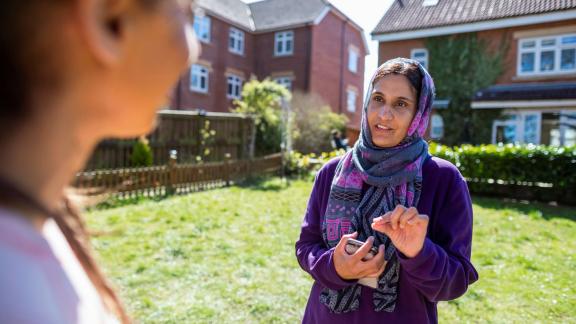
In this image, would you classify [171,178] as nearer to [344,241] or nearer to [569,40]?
[344,241]

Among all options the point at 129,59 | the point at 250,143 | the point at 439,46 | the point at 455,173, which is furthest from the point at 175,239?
the point at 439,46

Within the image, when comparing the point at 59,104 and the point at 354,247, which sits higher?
the point at 59,104

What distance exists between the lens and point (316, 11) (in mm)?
27703

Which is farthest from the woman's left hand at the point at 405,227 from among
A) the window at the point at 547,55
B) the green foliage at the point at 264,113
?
the window at the point at 547,55

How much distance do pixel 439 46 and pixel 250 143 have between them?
1136 centimetres

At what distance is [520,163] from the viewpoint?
38.3 feet

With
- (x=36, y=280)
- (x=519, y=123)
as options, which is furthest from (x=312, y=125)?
(x=36, y=280)

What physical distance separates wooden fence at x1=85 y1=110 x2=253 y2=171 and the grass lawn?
3.43 m

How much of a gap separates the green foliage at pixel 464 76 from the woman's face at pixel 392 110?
64.4 feet

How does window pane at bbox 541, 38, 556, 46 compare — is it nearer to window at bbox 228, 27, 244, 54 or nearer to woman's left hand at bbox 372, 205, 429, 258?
window at bbox 228, 27, 244, 54

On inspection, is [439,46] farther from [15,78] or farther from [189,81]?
[15,78]

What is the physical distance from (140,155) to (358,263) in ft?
37.2

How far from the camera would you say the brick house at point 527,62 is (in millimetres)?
18375

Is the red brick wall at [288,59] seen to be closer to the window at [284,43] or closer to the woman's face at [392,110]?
the window at [284,43]
